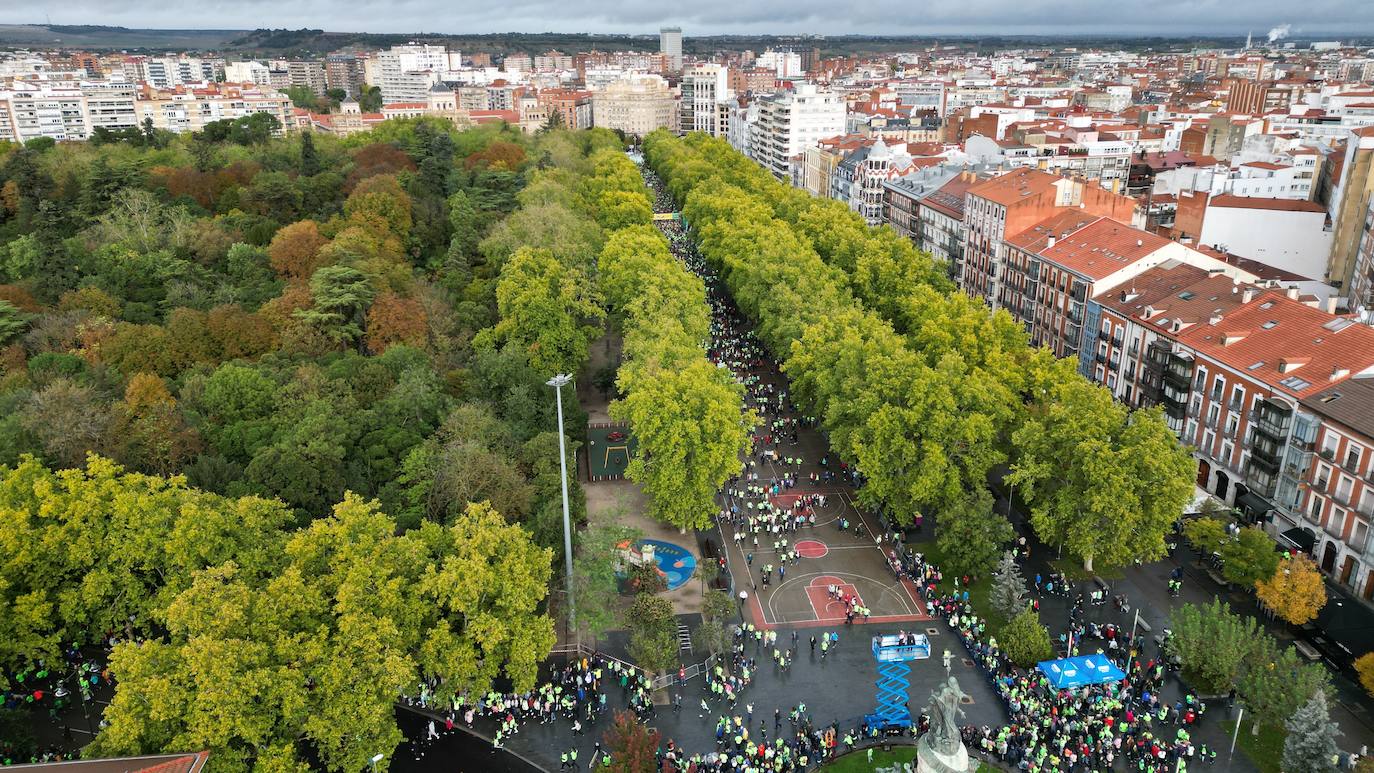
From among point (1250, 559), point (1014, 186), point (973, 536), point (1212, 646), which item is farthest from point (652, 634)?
point (1014, 186)

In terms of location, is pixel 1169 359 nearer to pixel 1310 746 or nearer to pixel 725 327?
pixel 1310 746

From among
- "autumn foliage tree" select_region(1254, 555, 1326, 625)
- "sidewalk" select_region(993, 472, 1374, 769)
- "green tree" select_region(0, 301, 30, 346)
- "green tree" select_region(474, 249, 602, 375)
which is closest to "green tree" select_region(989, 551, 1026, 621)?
"sidewalk" select_region(993, 472, 1374, 769)

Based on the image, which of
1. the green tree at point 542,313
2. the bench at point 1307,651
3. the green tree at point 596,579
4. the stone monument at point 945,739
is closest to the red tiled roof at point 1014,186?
the green tree at point 542,313

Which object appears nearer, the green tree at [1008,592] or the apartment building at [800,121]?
the green tree at [1008,592]

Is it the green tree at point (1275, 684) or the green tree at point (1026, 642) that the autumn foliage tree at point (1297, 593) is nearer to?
the green tree at point (1275, 684)

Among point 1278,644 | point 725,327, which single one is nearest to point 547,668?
point 1278,644

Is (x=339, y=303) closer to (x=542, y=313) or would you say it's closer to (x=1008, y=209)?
(x=542, y=313)

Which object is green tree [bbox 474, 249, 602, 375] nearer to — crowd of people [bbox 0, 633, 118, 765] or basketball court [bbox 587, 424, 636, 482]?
basketball court [bbox 587, 424, 636, 482]
